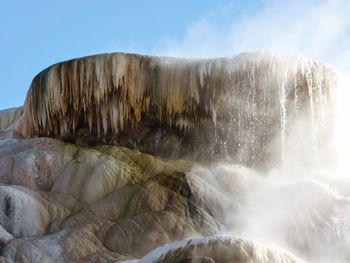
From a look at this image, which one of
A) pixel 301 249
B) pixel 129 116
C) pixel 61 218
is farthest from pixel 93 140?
pixel 301 249

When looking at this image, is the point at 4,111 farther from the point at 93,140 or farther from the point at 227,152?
the point at 227,152

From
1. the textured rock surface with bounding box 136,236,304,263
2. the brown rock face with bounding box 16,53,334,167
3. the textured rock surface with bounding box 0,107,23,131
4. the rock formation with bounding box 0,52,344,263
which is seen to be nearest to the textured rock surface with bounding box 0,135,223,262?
the rock formation with bounding box 0,52,344,263

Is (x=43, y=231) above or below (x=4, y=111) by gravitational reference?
below

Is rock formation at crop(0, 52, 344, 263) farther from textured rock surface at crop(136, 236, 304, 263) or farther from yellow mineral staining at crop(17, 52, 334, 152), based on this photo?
textured rock surface at crop(136, 236, 304, 263)

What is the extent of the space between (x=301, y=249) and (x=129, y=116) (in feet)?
23.1

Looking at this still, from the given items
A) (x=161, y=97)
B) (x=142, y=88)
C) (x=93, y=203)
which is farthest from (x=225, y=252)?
(x=142, y=88)

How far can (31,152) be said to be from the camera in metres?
18.2

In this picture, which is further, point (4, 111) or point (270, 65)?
point (4, 111)

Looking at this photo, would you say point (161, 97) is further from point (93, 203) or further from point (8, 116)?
point (8, 116)

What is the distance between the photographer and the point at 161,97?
2005 cm

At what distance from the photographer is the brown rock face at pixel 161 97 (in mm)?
19906

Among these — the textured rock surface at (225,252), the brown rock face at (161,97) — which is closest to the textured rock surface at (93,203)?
the brown rock face at (161,97)

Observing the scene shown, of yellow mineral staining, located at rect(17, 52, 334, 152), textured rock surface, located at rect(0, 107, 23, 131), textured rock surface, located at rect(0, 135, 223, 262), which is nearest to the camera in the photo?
textured rock surface, located at rect(0, 135, 223, 262)

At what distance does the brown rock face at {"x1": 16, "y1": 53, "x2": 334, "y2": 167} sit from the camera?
1991cm
